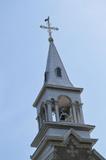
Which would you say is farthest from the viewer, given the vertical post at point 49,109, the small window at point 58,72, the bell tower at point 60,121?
the small window at point 58,72

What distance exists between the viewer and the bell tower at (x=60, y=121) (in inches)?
1480

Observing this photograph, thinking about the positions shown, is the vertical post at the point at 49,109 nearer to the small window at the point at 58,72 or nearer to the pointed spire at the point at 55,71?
the pointed spire at the point at 55,71

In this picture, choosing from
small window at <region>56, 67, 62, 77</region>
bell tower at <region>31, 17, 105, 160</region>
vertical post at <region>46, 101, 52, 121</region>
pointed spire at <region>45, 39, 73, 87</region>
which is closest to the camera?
bell tower at <region>31, 17, 105, 160</region>

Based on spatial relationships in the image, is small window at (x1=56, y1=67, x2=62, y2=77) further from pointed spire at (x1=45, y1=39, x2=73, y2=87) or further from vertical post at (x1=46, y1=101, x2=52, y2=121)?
vertical post at (x1=46, y1=101, x2=52, y2=121)

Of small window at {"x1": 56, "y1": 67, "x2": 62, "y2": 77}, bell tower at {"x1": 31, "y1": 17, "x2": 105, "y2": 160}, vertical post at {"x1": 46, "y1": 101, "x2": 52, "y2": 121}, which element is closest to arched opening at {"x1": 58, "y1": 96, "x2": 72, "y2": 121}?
bell tower at {"x1": 31, "y1": 17, "x2": 105, "y2": 160}

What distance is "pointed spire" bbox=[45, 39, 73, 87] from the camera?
138 ft

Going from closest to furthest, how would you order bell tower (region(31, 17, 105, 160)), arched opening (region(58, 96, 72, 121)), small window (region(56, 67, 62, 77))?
bell tower (region(31, 17, 105, 160))
arched opening (region(58, 96, 72, 121))
small window (region(56, 67, 62, 77))

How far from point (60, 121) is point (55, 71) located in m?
5.30

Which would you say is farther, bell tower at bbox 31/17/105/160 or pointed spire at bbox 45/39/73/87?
pointed spire at bbox 45/39/73/87

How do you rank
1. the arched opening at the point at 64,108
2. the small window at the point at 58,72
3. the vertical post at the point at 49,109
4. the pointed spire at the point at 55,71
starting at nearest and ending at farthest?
1. the vertical post at the point at 49,109
2. the arched opening at the point at 64,108
3. the pointed spire at the point at 55,71
4. the small window at the point at 58,72

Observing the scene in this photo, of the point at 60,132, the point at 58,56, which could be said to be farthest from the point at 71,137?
the point at 58,56

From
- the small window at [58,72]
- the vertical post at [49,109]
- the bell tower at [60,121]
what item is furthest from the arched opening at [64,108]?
the small window at [58,72]

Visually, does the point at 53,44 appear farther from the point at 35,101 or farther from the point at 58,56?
the point at 35,101

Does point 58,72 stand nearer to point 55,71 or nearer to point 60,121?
point 55,71
